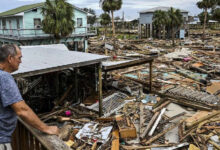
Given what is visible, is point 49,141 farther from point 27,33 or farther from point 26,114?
point 27,33

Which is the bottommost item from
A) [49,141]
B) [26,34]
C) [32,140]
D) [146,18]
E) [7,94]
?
[32,140]

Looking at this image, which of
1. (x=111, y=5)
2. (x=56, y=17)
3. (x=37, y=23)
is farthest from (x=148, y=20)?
(x=56, y=17)

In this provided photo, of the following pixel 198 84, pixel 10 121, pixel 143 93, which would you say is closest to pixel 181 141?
pixel 143 93

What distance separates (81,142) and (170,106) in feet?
17.4

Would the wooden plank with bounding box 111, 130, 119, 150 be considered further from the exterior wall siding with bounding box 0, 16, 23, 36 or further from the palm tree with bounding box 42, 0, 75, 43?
the exterior wall siding with bounding box 0, 16, 23, 36

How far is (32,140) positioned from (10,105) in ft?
1.72

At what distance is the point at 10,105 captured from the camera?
7.57 ft

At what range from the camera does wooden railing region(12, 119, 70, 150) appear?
2.18 m

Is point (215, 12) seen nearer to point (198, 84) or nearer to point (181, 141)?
point (198, 84)

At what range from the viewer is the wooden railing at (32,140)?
85.7 inches

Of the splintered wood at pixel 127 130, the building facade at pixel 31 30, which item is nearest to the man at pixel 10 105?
the splintered wood at pixel 127 130

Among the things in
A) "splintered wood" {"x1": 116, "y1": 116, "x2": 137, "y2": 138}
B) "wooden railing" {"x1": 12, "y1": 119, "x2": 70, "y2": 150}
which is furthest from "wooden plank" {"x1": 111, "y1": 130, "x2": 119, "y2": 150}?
"wooden railing" {"x1": 12, "y1": 119, "x2": 70, "y2": 150}

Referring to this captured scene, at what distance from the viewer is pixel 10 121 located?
2529mm

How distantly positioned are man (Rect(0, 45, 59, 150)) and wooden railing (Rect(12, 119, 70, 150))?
10cm
